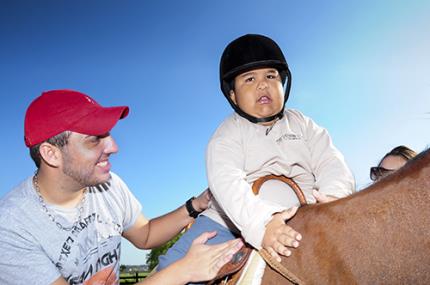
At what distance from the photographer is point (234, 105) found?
381 cm

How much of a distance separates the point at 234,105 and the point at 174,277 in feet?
5.54

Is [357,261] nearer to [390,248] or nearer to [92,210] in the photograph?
[390,248]

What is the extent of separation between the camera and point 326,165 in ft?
11.3

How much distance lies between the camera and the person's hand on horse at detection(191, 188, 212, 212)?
14.6ft

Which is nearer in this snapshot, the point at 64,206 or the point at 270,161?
the point at 270,161

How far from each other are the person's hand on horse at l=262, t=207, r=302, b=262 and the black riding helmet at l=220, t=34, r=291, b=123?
1.32 metres

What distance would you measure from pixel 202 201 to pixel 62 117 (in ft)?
5.88

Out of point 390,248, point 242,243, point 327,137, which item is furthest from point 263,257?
point 327,137

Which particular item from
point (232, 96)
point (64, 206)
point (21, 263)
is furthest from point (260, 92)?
point (21, 263)

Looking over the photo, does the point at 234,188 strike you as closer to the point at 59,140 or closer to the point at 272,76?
the point at 272,76

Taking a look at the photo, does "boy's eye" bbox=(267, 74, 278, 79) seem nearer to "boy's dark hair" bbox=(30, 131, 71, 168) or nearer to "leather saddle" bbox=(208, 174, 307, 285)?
"leather saddle" bbox=(208, 174, 307, 285)

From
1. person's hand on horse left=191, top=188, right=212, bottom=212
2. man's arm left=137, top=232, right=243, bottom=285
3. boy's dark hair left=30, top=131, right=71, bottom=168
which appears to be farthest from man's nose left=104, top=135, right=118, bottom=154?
man's arm left=137, top=232, right=243, bottom=285

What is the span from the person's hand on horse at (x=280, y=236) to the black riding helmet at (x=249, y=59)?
132cm

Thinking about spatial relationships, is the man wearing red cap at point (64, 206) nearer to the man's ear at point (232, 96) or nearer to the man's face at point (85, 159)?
the man's face at point (85, 159)
